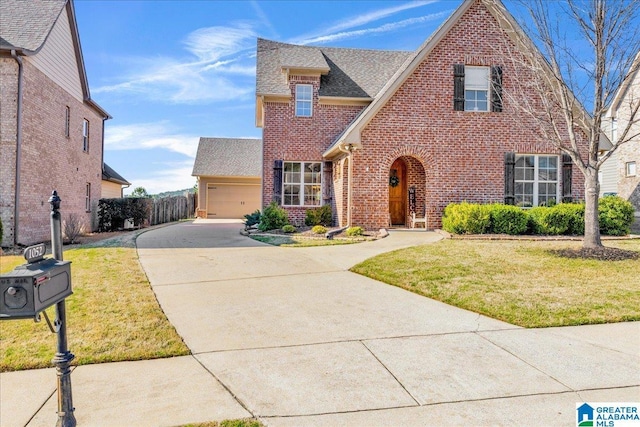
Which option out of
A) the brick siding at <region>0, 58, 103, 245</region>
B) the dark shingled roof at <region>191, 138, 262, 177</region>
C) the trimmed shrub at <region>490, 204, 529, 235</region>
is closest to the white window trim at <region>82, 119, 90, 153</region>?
the brick siding at <region>0, 58, 103, 245</region>

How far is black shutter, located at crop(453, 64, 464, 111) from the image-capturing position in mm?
14305

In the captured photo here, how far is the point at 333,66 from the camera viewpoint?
18.8 meters

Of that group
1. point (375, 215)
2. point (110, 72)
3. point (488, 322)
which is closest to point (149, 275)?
point (488, 322)

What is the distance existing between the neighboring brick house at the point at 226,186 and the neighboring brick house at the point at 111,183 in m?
5.16

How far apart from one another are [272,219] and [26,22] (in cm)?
1084

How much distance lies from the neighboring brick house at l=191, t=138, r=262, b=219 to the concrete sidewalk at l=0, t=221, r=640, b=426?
970 inches

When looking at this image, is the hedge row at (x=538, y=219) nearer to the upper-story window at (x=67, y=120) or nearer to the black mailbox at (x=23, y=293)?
the black mailbox at (x=23, y=293)

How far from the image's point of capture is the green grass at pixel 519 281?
18.1ft

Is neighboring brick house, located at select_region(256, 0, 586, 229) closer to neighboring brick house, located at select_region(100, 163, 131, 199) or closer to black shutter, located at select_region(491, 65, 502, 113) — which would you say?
black shutter, located at select_region(491, 65, 502, 113)

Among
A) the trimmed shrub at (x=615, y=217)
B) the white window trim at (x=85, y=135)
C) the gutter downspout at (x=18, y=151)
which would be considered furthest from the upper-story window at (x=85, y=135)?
the trimmed shrub at (x=615, y=217)

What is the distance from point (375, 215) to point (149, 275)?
822cm

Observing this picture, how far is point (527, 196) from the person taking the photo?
1452 centimetres

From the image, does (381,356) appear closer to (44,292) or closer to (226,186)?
(44,292)

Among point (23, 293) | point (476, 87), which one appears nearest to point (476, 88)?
point (476, 87)
